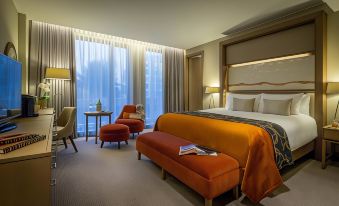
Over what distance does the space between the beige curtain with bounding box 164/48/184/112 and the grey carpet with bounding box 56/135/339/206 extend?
10.5 ft

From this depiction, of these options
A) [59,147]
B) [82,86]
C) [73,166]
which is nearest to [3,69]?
[73,166]

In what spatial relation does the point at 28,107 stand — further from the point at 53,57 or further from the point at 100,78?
the point at 100,78

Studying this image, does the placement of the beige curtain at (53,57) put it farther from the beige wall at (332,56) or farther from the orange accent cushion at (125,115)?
the beige wall at (332,56)

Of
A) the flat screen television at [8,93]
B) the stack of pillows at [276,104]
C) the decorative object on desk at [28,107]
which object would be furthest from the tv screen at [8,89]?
the stack of pillows at [276,104]

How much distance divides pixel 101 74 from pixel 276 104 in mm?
4132

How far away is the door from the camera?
5834 mm

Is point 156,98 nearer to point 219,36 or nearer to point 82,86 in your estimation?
point 82,86

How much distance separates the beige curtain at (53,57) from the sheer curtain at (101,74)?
0.20 meters

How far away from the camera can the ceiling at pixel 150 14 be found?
10.2ft

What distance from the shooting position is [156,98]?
591cm

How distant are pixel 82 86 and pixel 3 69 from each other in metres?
3.03

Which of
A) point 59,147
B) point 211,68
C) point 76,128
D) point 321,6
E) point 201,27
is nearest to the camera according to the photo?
point 321,6

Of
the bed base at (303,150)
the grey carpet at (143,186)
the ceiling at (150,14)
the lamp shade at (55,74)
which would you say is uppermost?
the ceiling at (150,14)

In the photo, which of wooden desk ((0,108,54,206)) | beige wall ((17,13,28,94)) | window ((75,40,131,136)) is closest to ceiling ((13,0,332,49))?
beige wall ((17,13,28,94))
